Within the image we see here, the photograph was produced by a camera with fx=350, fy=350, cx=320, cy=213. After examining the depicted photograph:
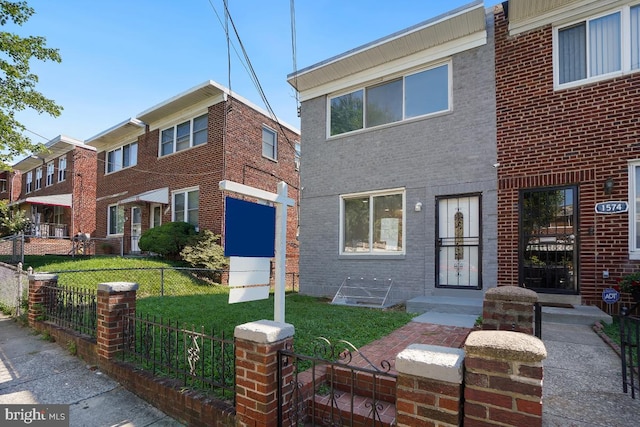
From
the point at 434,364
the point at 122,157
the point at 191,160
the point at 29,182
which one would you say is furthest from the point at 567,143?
the point at 29,182

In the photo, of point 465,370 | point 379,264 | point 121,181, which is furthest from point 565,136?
point 121,181

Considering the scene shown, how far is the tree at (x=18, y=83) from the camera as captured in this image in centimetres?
1034

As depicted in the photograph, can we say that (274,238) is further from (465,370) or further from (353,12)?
(353,12)

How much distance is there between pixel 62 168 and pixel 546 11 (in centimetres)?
2573

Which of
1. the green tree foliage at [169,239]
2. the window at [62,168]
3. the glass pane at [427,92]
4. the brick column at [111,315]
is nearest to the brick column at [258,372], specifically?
the brick column at [111,315]

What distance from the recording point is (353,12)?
28.0ft

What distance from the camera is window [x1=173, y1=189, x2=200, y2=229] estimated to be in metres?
13.7

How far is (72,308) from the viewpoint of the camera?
19.0 ft

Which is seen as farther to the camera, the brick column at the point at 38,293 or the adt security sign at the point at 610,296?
the brick column at the point at 38,293

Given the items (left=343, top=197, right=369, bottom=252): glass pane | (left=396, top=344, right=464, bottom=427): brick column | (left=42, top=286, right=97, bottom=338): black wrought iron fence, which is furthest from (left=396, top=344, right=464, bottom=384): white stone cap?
(left=343, top=197, right=369, bottom=252): glass pane

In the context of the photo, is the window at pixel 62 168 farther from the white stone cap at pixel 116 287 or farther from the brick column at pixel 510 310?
the brick column at pixel 510 310

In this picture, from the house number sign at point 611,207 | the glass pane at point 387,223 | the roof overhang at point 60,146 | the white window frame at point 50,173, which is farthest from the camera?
the white window frame at point 50,173

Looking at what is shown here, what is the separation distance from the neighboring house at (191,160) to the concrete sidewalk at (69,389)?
7617 mm

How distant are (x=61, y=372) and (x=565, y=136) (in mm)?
9170
